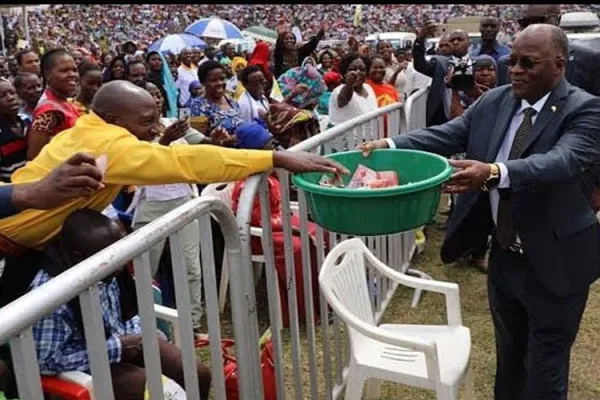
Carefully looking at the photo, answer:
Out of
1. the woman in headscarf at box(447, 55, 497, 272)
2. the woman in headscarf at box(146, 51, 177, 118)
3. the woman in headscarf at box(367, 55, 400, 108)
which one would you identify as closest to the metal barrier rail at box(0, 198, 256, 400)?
the woman in headscarf at box(447, 55, 497, 272)

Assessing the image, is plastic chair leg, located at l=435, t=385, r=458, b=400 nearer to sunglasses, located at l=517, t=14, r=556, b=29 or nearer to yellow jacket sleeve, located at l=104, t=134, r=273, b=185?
yellow jacket sleeve, located at l=104, t=134, r=273, b=185

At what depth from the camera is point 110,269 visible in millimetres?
1410

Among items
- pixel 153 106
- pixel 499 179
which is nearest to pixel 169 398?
pixel 153 106

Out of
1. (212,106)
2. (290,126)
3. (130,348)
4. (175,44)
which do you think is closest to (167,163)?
(130,348)

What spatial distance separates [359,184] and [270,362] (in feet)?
2.94

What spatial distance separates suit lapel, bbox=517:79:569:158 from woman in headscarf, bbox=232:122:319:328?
128 centimetres

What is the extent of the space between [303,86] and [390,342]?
171 inches

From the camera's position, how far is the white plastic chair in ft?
8.31

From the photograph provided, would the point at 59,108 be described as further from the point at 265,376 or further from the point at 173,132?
the point at 265,376

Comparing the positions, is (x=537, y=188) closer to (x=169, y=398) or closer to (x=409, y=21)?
(x=169, y=398)

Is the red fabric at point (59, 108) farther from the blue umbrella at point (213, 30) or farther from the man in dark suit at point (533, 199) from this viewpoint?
the blue umbrella at point (213, 30)

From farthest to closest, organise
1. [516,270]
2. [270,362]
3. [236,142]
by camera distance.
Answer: [236,142] → [270,362] → [516,270]

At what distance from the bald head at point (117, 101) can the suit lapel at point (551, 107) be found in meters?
1.47

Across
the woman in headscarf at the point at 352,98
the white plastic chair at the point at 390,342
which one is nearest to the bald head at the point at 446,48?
the woman in headscarf at the point at 352,98
